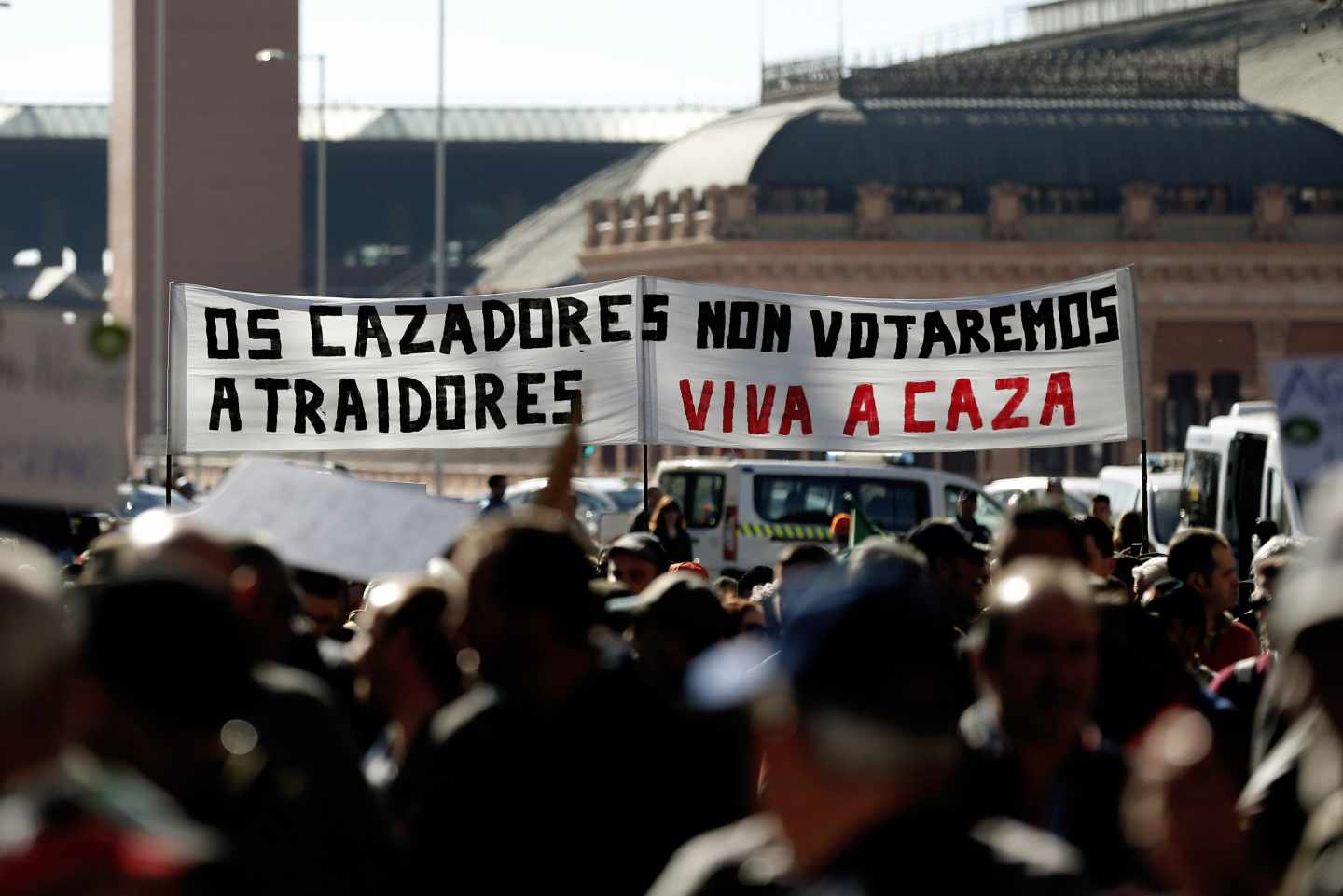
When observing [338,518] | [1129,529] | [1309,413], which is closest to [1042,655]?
[1309,413]

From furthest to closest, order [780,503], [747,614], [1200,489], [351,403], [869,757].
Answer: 1. [780,503]
2. [1200,489]
3. [351,403]
4. [747,614]
5. [869,757]

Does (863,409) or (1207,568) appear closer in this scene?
(1207,568)

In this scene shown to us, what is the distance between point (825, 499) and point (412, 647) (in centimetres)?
2098

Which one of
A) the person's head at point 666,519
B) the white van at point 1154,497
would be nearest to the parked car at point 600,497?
the white van at point 1154,497

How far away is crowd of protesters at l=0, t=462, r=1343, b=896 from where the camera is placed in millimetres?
2984

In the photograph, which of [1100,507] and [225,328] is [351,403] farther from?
[1100,507]

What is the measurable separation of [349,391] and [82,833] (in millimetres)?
10301

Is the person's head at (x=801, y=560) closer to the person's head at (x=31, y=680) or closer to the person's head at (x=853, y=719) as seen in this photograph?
the person's head at (x=853, y=719)

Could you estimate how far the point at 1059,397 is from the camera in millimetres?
13516

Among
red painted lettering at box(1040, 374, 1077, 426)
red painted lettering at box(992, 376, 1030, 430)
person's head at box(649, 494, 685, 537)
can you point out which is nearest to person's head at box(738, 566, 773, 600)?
red painted lettering at box(992, 376, 1030, 430)

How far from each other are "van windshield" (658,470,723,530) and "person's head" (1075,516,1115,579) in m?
16.3

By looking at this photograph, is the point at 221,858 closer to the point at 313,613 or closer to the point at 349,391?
the point at 313,613

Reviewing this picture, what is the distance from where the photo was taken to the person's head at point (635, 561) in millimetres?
9453

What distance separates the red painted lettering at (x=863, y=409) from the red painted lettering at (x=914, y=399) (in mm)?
153
